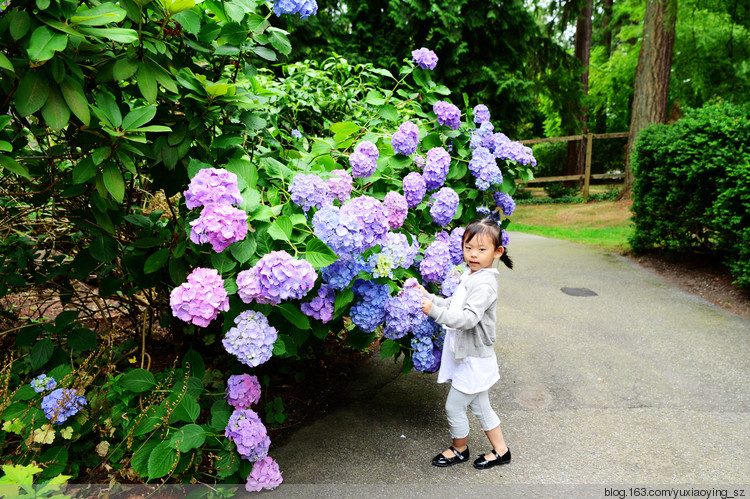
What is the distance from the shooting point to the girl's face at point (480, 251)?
2.48 meters

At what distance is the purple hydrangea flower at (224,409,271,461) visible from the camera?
2.04 metres

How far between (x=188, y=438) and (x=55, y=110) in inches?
53.9

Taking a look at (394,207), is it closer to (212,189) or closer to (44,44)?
(212,189)

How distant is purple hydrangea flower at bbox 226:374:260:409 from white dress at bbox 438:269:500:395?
995 millimetres

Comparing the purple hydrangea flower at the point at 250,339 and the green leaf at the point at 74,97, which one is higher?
the green leaf at the point at 74,97

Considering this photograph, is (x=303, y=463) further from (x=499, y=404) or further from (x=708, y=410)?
(x=708, y=410)

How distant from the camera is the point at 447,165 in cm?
265

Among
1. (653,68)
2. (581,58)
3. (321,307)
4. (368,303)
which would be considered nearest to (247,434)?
(321,307)

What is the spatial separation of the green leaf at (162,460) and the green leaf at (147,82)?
1.41 m

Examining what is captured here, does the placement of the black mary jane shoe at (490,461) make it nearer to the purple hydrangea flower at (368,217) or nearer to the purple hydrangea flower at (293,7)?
the purple hydrangea flower at (368,217)

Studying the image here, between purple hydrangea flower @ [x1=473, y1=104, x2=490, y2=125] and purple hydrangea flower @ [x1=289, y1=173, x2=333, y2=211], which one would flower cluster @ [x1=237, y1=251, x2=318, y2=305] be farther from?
purple hydrangea flower @ [x1=473, y1=104, x2=490, y2=125]

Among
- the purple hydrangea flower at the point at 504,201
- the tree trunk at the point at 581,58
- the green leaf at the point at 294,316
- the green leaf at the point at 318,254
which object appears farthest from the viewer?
the tree trunk at the point at 581,58

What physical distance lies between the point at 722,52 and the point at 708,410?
12.4m

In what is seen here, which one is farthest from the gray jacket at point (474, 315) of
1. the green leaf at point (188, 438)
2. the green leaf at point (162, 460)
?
the green leaf at point (162, 460)
